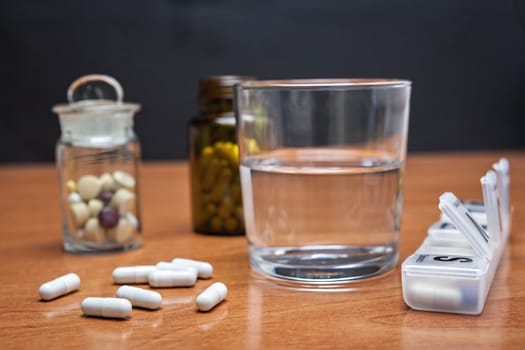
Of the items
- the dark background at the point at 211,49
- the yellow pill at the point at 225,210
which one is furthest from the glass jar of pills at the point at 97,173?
the dark background at the point at 211,49

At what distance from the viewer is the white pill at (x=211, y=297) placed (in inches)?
23.8

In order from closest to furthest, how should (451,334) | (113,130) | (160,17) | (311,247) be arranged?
(451,334)
(311,247)
(113,130)
(160,17)

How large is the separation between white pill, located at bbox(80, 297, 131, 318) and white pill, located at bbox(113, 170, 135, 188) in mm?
261

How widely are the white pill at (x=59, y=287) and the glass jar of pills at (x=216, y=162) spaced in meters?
0.26

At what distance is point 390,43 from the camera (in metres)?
2.53

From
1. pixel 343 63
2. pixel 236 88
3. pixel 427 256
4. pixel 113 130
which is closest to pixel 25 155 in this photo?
pixel 343 63

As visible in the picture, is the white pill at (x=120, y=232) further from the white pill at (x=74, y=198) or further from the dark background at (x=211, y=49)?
the dark background at (x=211, y=49)

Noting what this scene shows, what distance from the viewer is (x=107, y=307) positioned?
23.2 inches

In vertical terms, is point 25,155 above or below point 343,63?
below

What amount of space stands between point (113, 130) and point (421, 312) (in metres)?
0.42

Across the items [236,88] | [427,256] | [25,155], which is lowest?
[25,155]

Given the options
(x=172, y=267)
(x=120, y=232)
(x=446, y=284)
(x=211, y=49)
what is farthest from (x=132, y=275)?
(x=211, y=49)

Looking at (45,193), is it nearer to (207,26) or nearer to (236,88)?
(236,88)

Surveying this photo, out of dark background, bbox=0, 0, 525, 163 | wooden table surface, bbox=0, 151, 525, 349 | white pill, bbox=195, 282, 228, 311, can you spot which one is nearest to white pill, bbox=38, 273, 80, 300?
wooden table surface, bbox=0, 151, 525, 349
